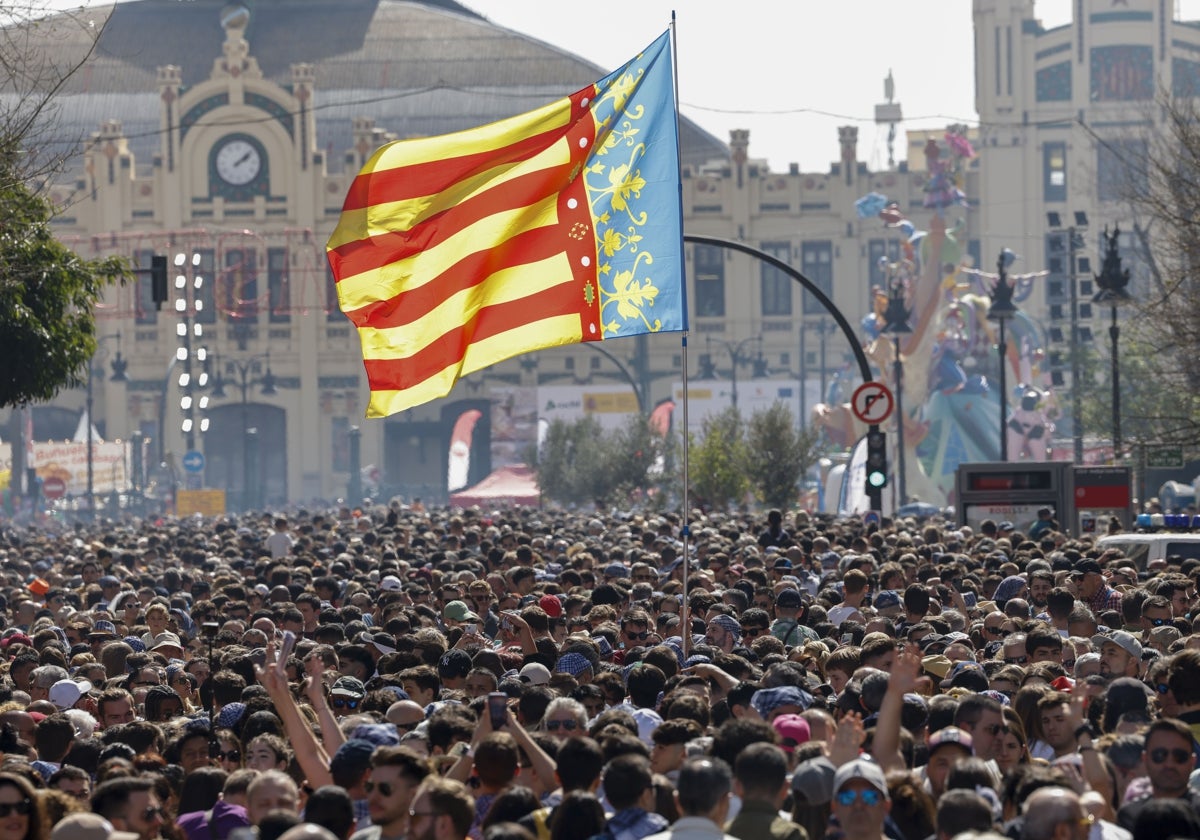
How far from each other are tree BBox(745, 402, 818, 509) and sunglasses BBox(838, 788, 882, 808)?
120 ft

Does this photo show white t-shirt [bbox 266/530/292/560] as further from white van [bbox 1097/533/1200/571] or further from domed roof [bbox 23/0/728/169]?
domed roof [bbox 23/0/728/169]

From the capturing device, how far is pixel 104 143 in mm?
83250

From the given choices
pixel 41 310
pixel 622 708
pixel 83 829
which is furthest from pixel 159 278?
pixel 83 829

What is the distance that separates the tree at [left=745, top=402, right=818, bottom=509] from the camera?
43.9 metres

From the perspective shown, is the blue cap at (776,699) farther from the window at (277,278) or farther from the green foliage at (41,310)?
the window at (277,278)

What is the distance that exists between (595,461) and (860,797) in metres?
53.5

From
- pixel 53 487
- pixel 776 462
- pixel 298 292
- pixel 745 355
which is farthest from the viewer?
pixel 745 355

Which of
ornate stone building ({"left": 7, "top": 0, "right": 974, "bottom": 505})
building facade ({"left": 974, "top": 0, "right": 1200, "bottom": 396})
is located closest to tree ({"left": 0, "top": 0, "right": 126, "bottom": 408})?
ornate stone building ({"left": 7, "top": 0, "right": 974, "bottom": 505})

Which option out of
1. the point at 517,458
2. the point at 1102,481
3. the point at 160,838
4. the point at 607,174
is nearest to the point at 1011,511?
the point at 1102,481

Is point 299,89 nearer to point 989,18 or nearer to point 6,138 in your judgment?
point 989,18

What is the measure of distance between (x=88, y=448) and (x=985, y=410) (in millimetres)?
25568

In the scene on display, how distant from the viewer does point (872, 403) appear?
23906 millimetres

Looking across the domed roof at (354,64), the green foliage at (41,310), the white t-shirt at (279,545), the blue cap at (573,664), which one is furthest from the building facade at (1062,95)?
the blue cap at (573,664)

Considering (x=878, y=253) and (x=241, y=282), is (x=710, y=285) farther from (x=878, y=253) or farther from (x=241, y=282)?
(x=241, y=282)
